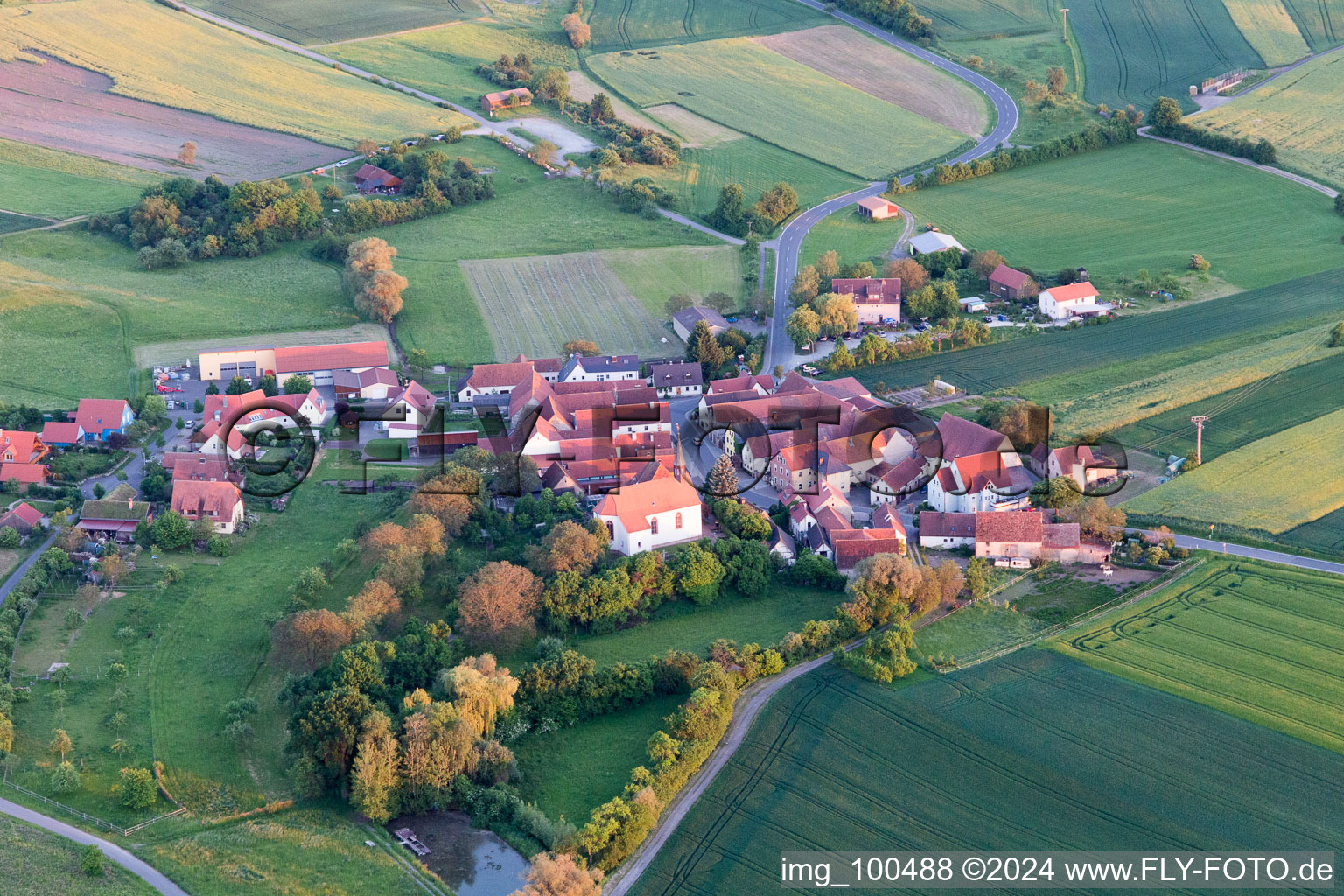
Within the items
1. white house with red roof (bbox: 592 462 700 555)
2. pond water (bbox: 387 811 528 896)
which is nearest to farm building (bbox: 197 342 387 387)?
white house with red roof (bbox: 592 462 700 555)

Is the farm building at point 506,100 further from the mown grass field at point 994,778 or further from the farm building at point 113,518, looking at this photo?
the mown grass field at point 994,778

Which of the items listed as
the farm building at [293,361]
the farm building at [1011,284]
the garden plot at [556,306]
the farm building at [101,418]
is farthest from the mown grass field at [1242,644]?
the farm building at [101,418]

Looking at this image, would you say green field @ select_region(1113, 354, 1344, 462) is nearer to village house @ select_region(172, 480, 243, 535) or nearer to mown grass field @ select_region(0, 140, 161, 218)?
village house @ select_region(172, 480, 243, 535)

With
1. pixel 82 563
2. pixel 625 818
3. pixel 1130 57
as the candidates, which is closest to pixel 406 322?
pixel 82 563

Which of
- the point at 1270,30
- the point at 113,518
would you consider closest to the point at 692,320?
the point at 113,518

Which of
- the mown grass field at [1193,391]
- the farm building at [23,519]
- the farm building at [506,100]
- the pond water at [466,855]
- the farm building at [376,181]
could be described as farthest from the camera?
the farm building at [506,100]

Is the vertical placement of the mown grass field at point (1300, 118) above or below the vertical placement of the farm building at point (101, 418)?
above
